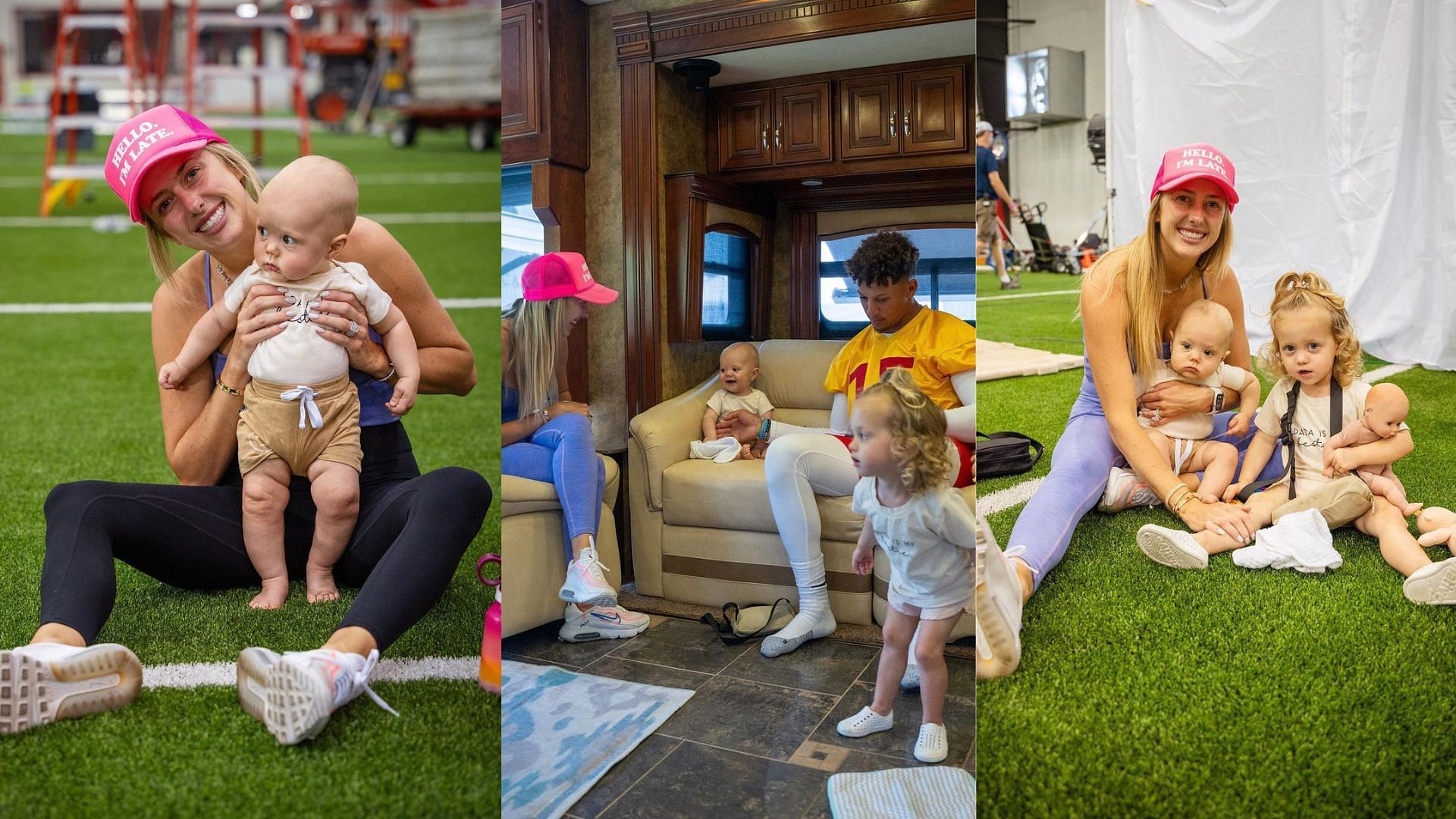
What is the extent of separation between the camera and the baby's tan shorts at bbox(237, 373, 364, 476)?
1528 millimetres

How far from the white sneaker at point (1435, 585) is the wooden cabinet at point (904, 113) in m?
1.27

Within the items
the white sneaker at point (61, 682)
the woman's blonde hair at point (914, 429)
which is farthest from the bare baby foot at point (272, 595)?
the woman's blonde hair at point (914, 429)

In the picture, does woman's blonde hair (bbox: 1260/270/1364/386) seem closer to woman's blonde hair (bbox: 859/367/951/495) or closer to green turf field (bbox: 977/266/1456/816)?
green turf field (bbox: 977/266/1456/816)

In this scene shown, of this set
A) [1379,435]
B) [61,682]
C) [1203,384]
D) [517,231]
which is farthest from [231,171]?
[1379,435]

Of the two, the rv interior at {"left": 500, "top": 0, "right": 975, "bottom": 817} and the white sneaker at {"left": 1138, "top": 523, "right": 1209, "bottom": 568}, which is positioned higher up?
the rv interior at {"left": 500, "top": 0, "right": 975, "bottom": 817}

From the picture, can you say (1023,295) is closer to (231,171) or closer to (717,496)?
(717,496)

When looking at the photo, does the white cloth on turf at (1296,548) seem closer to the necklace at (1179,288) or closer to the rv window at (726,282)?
the necklace at (1179,288)

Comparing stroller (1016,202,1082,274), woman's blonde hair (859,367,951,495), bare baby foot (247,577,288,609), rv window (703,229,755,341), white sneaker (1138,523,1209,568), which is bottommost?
bare baby foot (247,577,288,609)

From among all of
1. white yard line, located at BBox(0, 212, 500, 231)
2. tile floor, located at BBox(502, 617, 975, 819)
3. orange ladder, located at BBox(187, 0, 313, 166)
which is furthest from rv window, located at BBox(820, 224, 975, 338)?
white yard line, located at BBox(0, 212, 500, 231)

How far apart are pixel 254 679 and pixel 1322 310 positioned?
1901 mm

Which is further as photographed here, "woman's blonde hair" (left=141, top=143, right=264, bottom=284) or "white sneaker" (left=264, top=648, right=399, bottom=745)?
"woman's blonde hair" (left=141, top=143, right=264, bottom=284)

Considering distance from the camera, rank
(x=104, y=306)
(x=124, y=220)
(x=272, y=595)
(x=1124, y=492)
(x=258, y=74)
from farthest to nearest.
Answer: (x=124, y=220) → (x=258, y=74) → (x=104, y=306) → (x=1124, y=492) → (x=272, y=595)

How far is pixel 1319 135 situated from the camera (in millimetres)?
1984

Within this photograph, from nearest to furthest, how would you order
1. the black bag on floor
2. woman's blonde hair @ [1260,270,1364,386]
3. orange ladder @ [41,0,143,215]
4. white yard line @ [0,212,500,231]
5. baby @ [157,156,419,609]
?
baby @ [157,156,419,609], the black bag on floor, woman's blonde hair @ [1260,270,1364,386], orange ladder @ [41,0,143,215], white yard line @ [0,212,500,231]
